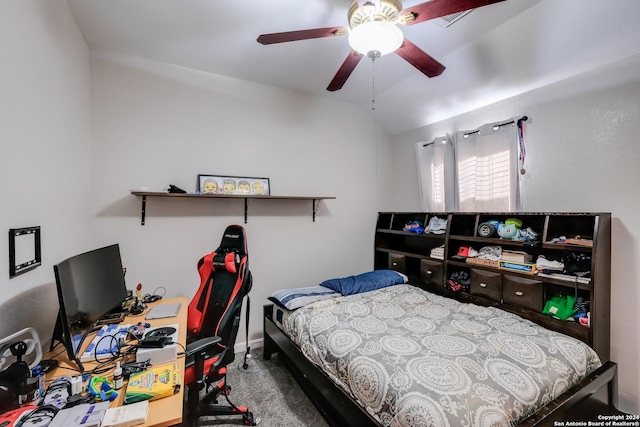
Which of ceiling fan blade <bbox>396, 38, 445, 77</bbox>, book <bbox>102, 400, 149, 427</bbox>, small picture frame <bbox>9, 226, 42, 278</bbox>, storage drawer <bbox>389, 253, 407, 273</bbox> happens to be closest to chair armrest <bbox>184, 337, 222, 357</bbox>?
book <bbox>102, 400, 149, 427</bbox>

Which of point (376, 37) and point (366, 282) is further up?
point (376, 37)

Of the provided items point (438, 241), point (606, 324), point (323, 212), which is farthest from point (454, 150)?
point (606, 324)

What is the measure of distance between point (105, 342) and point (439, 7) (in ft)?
7.81

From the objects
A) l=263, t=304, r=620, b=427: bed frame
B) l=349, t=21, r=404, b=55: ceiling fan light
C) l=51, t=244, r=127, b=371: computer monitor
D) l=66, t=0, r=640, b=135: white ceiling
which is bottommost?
l=263, t=304, r=620, b=427: bed frame

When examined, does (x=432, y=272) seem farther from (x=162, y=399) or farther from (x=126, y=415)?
(x=126, y=415)

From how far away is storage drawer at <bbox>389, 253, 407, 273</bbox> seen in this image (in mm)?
3322

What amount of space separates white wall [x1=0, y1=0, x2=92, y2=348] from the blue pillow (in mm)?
2090

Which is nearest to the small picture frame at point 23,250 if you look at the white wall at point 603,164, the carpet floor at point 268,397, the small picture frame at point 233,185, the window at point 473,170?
the carpet floor at point 268,397

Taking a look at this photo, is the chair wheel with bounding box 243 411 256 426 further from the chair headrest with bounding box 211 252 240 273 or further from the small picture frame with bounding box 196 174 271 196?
the small picture frame with bounding box 196 174 271 196

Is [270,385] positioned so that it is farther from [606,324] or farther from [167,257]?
[606,324]

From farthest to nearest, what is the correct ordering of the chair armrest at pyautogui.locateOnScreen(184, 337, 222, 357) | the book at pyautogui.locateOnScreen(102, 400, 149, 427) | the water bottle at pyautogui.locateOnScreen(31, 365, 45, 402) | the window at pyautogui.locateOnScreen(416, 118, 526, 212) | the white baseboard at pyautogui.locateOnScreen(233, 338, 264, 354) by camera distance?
the white baseboard at pyautogui.locateOnScreen(233, 338, 264, 354) → the window at pyautogui.locateOnScreen(416, 118, 526, 212) → the chair armrest at pyautogui.locateOnScreen(184, 337, 222, 357) → the water bottle at pyautogui.locateOnScreen(31, 365, 45, 402) → the book at pyautogui.locateOnScreen(102, 400, 149, 427)

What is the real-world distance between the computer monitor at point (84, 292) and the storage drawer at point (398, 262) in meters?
2.75

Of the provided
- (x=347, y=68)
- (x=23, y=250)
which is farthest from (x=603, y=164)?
(x=23, y=250)

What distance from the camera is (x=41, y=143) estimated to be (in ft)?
4.65
